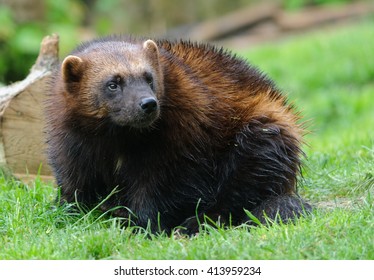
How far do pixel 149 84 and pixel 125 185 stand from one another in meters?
0.81

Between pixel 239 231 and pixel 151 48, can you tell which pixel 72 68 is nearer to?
pixel 151 48

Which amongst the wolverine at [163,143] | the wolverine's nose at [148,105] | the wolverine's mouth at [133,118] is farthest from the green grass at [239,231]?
the wolverine's nose at [148,105]

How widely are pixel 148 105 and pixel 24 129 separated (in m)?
2.38

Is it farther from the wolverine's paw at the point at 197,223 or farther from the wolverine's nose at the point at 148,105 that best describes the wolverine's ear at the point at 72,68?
the wolverine's paw at the point at 197,223

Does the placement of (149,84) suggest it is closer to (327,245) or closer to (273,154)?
(273,154)

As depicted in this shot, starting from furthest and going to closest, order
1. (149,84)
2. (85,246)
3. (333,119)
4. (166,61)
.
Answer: (333,119), (166,61), (149,84), (85,246)

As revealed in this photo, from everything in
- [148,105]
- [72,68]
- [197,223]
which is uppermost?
[72,68]

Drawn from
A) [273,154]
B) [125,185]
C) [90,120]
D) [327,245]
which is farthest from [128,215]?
[327,245]

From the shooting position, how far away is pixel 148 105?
17.4ft

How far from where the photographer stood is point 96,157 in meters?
5.82

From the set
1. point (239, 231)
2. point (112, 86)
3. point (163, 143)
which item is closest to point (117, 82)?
point (112, 86)

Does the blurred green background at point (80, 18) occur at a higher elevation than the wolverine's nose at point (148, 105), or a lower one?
higher

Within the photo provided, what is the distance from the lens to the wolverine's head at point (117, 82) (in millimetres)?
5418

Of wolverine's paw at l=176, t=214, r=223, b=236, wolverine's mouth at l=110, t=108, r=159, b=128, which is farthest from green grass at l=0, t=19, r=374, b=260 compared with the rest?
wolverine's mouth at l=110, t=108, r=159, b=128
